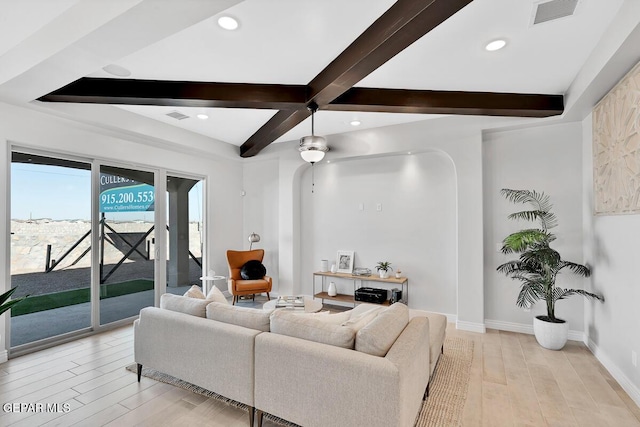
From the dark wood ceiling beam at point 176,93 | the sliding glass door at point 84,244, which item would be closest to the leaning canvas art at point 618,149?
the dark wood ceiling beam at point 176,93

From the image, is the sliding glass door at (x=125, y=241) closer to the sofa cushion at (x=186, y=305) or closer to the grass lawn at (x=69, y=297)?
the grass lawn at (x=69, y=297)

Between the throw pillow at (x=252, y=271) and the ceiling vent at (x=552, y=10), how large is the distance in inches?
186

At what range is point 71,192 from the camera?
3.90 meters

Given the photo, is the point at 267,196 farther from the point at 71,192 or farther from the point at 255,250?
the point at 71,192

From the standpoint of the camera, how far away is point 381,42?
85.0 inches

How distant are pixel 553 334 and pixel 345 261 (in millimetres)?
2822

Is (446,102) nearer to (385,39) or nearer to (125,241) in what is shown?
(385,39)

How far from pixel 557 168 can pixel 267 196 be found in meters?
4.53

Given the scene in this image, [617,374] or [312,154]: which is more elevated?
[312,154]

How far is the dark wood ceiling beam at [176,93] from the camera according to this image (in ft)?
10.3

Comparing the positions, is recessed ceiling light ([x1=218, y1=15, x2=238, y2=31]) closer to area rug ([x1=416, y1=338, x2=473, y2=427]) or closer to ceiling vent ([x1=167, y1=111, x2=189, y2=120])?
ceiling vent ([x1=167, y1=111, x2=189, y2=120])

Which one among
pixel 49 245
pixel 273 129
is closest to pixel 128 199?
pixel 49 245

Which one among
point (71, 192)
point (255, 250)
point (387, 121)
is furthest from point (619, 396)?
point (71, 192)

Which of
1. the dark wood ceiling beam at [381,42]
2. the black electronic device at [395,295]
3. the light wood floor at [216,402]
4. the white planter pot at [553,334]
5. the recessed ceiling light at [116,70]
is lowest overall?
the light wood floor at [216,402]
